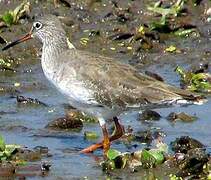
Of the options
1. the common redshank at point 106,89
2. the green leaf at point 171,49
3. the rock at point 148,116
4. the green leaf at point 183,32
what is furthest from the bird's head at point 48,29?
the green leaf at point 183,32

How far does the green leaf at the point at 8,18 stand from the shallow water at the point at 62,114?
0.12 m

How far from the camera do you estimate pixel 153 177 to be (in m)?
10.1

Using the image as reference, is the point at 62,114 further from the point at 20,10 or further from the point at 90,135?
the point at 20,10

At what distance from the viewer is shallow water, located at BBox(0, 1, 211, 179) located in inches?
421

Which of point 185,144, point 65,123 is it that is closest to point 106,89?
point 65,123

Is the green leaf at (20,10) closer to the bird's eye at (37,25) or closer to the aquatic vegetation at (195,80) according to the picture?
the bird's eye at (37,25)

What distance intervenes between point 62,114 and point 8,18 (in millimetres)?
2926

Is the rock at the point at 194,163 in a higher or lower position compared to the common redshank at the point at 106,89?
lower

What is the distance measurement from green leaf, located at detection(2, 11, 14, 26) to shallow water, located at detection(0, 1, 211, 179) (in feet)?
0.40

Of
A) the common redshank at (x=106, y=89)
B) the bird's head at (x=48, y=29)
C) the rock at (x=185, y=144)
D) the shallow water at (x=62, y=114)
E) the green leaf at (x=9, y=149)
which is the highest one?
the bird's head at (x=48, y=29)

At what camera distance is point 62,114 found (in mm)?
12445

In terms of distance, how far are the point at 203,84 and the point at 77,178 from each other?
3.87 metres

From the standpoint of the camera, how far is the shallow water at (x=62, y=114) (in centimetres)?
1070

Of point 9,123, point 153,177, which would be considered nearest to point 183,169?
point 153,177
